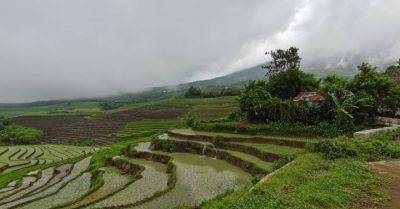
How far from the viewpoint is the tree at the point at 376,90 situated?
31.4 meters

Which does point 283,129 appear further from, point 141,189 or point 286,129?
point 141,189

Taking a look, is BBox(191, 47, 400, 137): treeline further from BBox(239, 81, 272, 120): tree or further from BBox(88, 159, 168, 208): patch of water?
BBox(88, 159, 168, 208): patch of water

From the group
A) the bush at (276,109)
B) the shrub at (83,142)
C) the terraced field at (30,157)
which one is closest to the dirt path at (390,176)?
the bush at (276,109)

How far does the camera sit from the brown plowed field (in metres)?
79.0

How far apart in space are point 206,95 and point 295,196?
333 feet

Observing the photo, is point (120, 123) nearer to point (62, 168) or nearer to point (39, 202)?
point (62, 168)

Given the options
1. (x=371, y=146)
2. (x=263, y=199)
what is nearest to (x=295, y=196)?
(x=263, y=199)

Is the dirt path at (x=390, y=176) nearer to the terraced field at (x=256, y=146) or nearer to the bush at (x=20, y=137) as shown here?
the terraced field at (x=256, y=146)

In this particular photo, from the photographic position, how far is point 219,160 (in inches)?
1117

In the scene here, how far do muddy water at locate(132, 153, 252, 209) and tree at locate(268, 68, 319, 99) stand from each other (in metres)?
16.2

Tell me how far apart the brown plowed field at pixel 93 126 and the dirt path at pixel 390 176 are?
57230 millimetres

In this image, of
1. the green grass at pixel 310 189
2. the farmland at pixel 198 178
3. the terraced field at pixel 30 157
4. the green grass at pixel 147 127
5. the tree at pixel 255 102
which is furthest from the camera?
the green grass at pixel 147 127

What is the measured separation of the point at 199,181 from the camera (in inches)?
846

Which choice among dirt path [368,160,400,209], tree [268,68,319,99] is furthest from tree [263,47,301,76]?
dirt path [368,160,400,209]
